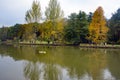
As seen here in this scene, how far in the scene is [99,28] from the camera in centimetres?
3734

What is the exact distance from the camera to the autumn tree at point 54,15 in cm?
4609

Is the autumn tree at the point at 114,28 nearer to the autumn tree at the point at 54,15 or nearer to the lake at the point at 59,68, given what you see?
the autumn tree at the point at 54,15

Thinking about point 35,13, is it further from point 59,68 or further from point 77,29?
point 59,68

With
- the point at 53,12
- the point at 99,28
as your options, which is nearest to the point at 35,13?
the point at 53,12

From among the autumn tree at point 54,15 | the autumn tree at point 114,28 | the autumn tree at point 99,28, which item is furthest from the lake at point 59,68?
the autumn tree at point 54,15

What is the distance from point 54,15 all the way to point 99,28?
11569 millimetres

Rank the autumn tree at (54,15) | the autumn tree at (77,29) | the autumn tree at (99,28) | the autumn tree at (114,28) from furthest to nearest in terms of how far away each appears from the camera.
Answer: the autumn tree at (54,15)
the autumn tree at (77,29)
the autumn tree at (114,28)
the autumn tree at (99,28)

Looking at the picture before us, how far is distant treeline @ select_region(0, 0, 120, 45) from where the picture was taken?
3753 cm

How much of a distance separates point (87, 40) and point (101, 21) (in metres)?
5.63

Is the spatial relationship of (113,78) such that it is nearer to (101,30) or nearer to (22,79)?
(22,79)

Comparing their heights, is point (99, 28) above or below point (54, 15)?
below

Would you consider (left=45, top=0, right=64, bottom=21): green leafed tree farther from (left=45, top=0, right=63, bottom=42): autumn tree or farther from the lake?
the lake

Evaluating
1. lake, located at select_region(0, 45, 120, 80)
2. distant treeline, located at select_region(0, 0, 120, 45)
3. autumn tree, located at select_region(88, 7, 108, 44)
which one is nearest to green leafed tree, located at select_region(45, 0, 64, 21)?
distant treeline, located at select_region(0, 0, 120, 45)

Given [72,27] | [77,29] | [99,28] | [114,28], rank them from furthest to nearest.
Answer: [72,27], [77,29], [114,28], [99,28]
